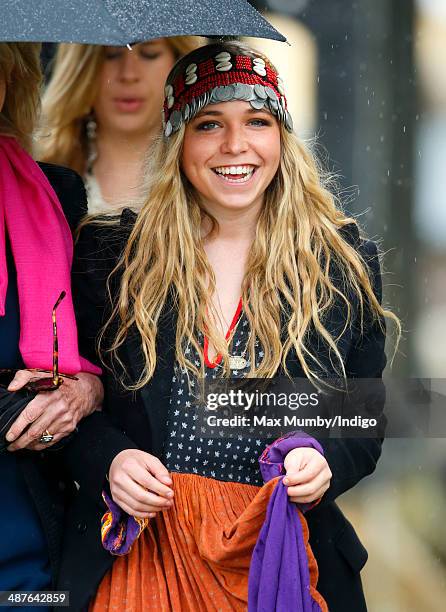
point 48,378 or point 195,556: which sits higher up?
point 48,378

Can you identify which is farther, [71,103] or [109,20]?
[71,103]

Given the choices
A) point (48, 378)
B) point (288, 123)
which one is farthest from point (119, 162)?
point (48, 378)

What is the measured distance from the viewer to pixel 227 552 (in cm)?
265

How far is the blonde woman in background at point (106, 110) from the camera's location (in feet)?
13.2

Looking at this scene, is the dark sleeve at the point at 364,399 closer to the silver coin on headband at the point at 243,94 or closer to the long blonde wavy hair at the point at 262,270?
the long blonde wavy hair at the point at 262,270

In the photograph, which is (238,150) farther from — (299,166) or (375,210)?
(375,210)

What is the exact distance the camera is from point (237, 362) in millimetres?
2895

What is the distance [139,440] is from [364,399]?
2.14 feet

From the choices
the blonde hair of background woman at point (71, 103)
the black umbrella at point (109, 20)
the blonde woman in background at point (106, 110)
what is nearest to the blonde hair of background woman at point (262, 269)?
the black umbrella at point (109, 20)

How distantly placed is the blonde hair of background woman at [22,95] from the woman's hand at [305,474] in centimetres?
122

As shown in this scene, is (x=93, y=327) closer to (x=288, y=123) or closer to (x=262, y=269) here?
(x=262, y=269)

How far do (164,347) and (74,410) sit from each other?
0.30m

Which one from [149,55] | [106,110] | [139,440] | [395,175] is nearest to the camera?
[139,440]

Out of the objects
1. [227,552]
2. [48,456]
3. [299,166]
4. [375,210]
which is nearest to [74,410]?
[48,456]
